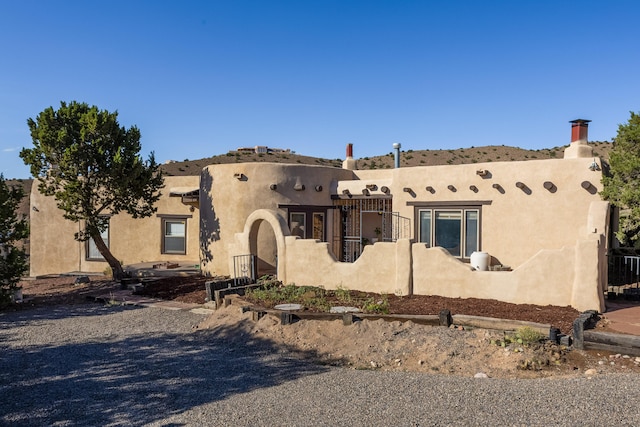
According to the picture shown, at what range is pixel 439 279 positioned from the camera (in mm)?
12289

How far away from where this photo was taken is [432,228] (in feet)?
53.1

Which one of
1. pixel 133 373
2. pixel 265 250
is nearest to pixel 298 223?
pixel 265 250

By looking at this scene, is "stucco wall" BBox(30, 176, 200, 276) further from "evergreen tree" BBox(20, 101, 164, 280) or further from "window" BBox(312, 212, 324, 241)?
"window" BBox(312, 212, 324, 241)

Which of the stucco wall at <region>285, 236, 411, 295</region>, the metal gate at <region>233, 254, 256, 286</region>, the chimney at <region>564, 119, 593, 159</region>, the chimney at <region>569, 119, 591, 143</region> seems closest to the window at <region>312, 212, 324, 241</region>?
the metal gate at <region>233, 254, 256, 286</region>

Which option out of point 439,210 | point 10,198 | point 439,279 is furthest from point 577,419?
point 10,198

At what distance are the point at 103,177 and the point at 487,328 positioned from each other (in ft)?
45.5

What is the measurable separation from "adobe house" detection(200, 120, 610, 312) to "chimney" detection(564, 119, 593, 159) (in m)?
0.03

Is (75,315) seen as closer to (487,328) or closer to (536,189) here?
(487,328)

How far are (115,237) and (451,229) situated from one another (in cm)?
1478

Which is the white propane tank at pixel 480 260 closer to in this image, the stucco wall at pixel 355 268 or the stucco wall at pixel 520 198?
the stucco wall at pixel 520 198

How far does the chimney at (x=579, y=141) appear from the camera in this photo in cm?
1412

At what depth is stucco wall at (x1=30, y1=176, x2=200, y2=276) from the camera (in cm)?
2052

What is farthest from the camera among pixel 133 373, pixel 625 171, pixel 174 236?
pixel 174 236

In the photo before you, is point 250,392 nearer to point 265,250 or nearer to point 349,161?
point 265,250
